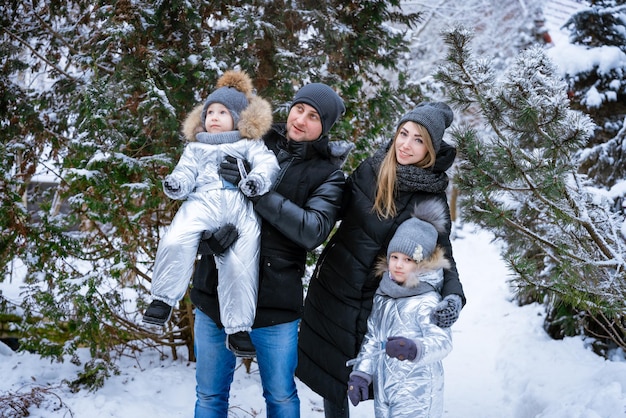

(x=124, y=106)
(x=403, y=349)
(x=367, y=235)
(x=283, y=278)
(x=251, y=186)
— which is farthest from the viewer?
(x=124, y=106)

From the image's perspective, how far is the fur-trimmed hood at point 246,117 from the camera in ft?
8.45

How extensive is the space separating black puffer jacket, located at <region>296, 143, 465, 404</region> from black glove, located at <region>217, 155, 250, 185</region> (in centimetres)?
67

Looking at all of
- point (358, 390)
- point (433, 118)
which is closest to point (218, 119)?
point (433, 118)

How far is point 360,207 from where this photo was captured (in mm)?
2688

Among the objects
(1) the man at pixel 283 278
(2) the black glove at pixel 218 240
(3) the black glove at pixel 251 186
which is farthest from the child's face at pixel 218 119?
(2) the black glove at pixel 218 240

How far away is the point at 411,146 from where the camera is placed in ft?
8.34

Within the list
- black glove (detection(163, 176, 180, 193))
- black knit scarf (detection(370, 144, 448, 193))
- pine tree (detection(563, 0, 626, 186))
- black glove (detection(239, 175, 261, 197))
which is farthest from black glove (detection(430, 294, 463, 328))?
pine tree (detection(563, 0, 626, 186))

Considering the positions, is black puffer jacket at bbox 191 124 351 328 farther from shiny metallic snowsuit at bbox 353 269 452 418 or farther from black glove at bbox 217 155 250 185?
shiny metallic snowsuit at bbox 353 269 452 418

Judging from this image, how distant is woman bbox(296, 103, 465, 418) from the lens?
2.55m

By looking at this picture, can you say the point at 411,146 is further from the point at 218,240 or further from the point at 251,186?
the point at 218,240

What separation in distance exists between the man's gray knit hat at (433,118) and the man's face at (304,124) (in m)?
0.46

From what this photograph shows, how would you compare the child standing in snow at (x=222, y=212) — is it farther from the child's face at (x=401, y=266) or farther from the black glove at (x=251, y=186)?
the child's face at (x=401, y=266)

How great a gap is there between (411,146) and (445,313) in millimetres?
860

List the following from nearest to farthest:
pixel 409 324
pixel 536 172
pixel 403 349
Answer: pixel 403 349
pixel 409 324
pixel 536 172
